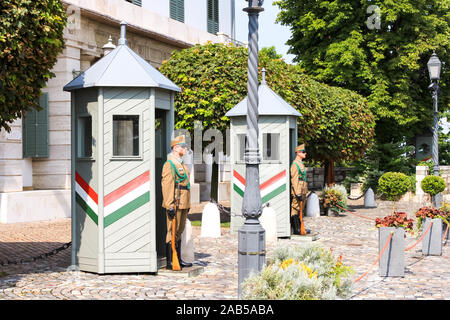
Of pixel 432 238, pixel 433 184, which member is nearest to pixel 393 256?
pixel 432 238

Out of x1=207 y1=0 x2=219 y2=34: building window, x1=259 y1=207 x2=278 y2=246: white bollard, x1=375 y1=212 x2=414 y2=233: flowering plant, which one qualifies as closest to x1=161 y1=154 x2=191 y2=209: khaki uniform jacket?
x1=375 y1=212 x2=414 y2=233: flowering plant

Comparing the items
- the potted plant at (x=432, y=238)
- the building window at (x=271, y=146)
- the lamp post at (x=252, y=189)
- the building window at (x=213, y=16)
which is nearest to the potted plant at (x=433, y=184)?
the building window at (x=271, y=146)

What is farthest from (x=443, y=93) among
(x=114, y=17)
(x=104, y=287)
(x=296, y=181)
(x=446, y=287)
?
(x=104, y=287)

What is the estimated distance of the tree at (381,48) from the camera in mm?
28312

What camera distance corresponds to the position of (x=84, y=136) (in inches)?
347

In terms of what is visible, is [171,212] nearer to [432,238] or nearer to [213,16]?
[432,238]

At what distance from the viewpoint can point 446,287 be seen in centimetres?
787

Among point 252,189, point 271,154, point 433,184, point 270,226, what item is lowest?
point 270,226

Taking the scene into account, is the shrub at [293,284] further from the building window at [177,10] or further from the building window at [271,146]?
the building window at [177,10]

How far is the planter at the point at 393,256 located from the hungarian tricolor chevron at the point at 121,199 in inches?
139

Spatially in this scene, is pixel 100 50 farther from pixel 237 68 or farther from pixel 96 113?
pixel 96 113

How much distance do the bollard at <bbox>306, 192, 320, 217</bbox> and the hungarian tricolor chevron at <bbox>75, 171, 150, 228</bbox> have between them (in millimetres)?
11107

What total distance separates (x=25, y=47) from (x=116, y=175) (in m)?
2.16

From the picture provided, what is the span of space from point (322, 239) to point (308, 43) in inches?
770
